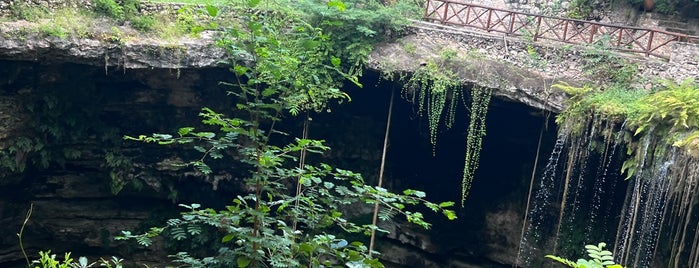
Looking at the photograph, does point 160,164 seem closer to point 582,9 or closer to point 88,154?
point 88,154

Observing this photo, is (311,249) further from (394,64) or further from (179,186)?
(179,186)

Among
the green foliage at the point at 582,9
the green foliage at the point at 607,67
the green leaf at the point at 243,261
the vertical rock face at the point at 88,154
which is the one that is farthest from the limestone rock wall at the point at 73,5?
the green foliage at the point at 582,9

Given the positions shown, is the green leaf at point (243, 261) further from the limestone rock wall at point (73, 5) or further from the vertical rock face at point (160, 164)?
the vertical rock face at point (160, 164)

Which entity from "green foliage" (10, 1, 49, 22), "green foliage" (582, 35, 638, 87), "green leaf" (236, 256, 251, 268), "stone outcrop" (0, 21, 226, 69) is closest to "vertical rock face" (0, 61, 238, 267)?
"stone outcrop" (0, 21, 226, 69)

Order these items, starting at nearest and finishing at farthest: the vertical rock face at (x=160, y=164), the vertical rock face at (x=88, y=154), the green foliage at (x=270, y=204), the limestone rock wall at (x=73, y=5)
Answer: the green foliage at (x=270, y=204), the limestone rock wall at (x=73, y=5), the vertical rock face at (x=88, y=154), the vertical rock face at (x=160, y=164)

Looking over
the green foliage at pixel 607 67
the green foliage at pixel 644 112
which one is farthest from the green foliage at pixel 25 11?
the green foliage at pixel 607 67

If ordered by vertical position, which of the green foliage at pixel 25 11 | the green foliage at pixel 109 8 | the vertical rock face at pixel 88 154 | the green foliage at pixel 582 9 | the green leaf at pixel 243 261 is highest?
the green foliage at pixel 582 9

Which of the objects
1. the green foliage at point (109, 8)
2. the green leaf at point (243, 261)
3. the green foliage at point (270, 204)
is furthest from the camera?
the green foliage at point (109, 8)

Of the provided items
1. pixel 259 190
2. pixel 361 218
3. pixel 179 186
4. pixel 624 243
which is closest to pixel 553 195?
pixel 624 243

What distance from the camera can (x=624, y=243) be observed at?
9.41 metres

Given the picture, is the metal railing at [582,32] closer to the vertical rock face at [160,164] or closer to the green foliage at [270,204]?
the vertical rock face at [160,164]

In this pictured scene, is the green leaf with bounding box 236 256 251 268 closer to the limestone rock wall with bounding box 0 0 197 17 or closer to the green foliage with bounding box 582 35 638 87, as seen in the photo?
the limestone rock wall with bounding box 0 0 197 17

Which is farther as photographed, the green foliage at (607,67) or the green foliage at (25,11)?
the green foliage at (607,67)

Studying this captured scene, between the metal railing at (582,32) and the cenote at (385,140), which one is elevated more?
the metal railing at (582,32)
